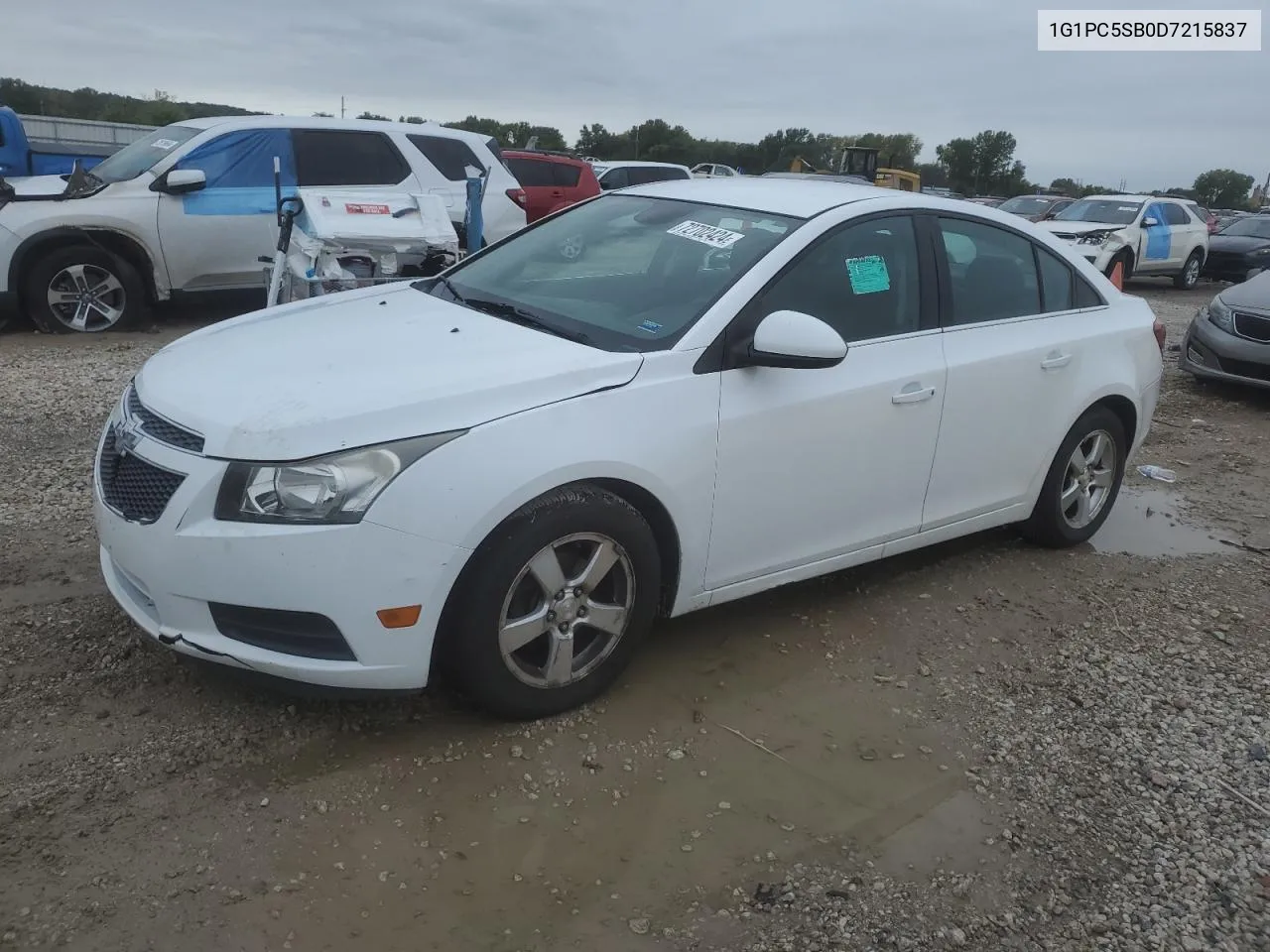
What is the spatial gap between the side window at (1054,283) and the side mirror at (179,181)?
659 centimetres

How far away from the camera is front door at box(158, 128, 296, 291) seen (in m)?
8.37

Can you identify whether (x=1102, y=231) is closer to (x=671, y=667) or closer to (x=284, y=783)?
(x=671, y=667)

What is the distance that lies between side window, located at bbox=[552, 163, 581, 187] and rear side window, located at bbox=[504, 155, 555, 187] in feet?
0.17

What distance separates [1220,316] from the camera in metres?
8.98

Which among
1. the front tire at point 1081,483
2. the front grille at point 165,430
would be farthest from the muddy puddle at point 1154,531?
the front grille at point 165,430

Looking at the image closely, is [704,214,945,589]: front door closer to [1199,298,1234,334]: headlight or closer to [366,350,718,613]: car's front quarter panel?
[366,350,718,613]: car's front quarter panel

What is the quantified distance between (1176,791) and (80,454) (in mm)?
5163

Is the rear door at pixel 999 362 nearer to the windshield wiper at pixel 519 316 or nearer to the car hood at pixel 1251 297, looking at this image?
the windshield wiper at pixel 519 316

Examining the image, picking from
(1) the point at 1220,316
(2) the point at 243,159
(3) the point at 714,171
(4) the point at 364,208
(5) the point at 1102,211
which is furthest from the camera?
(3) the point at 714,171

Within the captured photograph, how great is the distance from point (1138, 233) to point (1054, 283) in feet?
45.0

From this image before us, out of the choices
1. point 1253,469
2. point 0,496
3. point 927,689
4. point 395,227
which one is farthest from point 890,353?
point 1253,469

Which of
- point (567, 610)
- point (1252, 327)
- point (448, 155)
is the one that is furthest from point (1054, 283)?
point (448, 155)

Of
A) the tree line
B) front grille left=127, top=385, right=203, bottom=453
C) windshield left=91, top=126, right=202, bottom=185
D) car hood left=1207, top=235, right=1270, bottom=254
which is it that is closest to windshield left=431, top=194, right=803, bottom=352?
front grille left=127, top=385, right=203, bottom=453

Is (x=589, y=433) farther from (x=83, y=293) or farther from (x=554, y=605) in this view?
(x=83, y=293)
